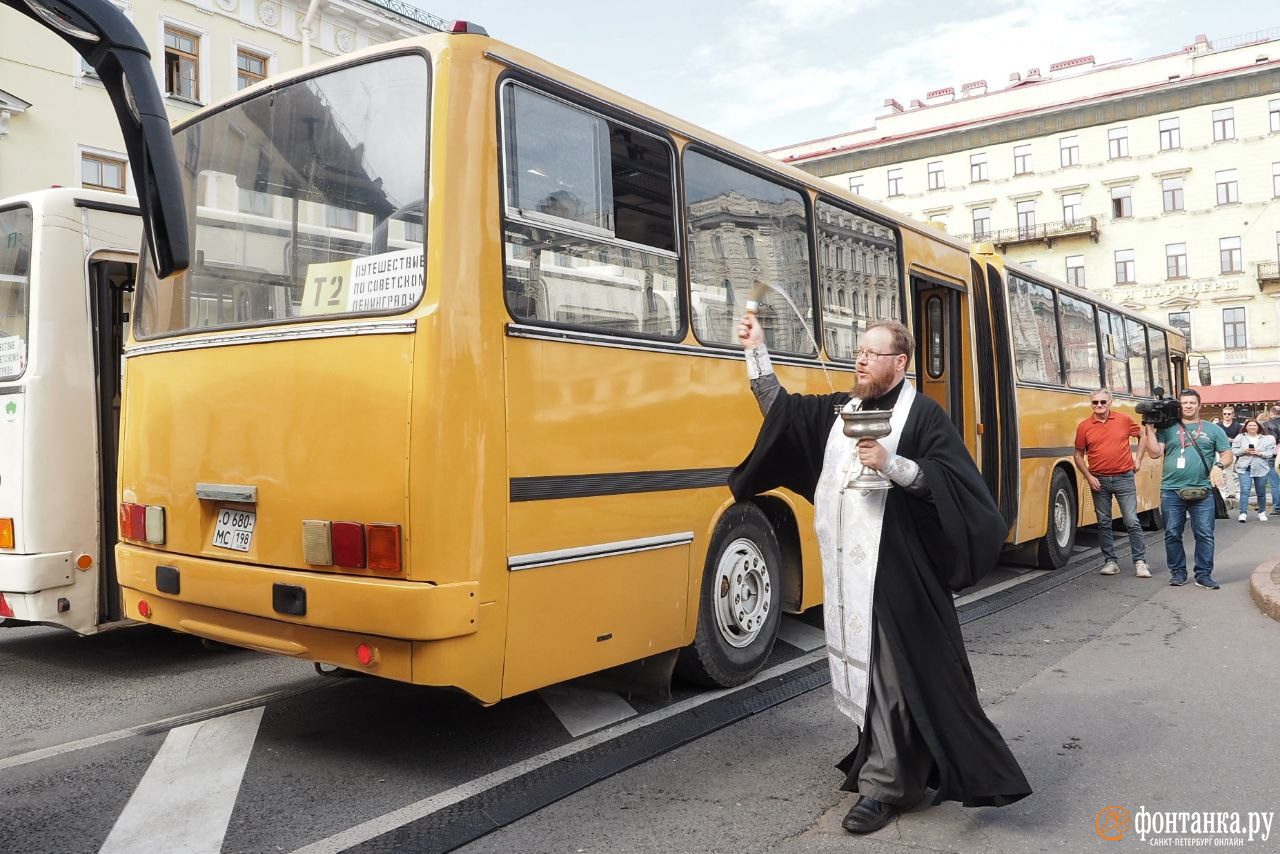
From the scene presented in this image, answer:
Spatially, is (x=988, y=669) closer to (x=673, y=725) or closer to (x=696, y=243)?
(x=673, y=725)

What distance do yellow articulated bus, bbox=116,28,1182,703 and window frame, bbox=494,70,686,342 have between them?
0.04 ft

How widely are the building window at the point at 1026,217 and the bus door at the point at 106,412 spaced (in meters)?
49.7

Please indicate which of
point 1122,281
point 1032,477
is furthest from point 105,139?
point 1122,281

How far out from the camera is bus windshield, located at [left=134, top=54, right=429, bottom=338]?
422 centimetres

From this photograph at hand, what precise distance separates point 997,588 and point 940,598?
592 cm

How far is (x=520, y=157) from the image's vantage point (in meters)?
4.40

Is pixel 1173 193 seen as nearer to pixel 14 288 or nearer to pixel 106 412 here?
pixel 106 412

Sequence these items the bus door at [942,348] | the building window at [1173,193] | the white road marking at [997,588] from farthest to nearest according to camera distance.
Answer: the building window at [1173,193] → the bus door at [942,348] → the white road marking at [997,588]

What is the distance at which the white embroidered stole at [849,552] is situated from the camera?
3.90 metres

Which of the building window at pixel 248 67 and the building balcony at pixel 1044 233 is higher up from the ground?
the building balcony at pixel 1044 233

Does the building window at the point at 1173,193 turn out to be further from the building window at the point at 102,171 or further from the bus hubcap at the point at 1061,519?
the building window at the point at 102,171

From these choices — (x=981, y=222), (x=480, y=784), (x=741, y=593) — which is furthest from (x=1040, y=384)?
(x=981, y=222)

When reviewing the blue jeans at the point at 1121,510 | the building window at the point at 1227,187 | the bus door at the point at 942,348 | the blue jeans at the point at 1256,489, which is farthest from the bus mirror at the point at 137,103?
the building window at the point at 1227,187

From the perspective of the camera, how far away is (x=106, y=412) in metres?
6.23
